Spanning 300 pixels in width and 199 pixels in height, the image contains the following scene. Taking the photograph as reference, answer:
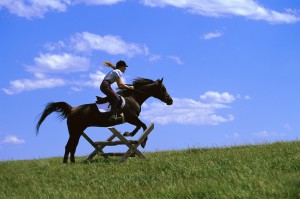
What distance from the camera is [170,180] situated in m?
10.2

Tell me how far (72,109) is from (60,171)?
12.7 ft

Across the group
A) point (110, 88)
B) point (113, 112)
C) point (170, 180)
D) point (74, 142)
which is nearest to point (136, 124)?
point (113, 112)

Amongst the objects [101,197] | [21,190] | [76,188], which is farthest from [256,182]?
[21,190]

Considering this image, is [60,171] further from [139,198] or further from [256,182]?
[256,182]

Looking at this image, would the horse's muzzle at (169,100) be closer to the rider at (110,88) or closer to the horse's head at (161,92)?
the horse's head at (161,92)

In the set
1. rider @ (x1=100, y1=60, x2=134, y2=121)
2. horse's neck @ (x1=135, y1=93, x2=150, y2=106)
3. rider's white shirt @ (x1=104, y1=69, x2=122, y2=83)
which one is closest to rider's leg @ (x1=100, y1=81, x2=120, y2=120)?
rider @ (x1=100, y1=60, x2=134, y2=121)

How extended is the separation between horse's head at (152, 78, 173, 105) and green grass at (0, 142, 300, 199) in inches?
161

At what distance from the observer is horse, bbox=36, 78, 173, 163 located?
1708 centimetres

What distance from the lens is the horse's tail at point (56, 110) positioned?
17641 mm

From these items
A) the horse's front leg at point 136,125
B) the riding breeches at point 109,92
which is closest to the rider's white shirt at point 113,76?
the riding breeches at point 109,92

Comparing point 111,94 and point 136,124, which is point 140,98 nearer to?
point 136,124

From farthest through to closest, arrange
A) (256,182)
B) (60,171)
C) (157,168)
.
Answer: (60,171) < (157,168) < (256,182)

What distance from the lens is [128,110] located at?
56.1 feet

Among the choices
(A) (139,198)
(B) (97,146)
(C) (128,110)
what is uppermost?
(C) (128,110)
